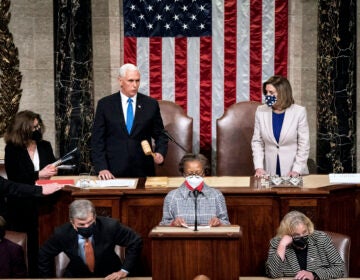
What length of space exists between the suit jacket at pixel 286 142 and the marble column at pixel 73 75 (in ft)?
8.20

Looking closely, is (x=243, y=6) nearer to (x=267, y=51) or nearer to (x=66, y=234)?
(x=267, y=51)

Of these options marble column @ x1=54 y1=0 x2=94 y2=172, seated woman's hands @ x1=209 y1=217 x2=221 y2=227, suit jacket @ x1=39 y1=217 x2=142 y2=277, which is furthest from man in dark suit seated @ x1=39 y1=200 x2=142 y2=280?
marble column @ x1=54 y1=0 x2=94 y2=172

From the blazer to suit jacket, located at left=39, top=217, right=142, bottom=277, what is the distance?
0.93 m

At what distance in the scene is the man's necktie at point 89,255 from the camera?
18.6 ft

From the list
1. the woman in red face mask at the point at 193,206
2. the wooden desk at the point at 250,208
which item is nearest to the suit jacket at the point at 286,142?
the wooden desk at the point at 250,208

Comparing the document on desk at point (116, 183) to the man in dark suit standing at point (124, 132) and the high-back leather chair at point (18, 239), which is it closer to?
the man in dark suit standing at point (124, 132)

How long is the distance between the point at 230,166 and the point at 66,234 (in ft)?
11.4

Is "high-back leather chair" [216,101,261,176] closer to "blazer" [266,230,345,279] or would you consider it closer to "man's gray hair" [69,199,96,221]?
"blazer" [266,230,345,279]

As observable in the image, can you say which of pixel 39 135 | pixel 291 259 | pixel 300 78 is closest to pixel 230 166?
pixel 300 78

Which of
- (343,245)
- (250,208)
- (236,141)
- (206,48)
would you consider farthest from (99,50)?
(343,245)

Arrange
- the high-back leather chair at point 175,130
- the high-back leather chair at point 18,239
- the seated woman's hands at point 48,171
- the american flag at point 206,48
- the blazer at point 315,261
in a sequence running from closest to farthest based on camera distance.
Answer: the blazer at point 315,261
the high-back leather chair at point 18,239
the seated woman's hands at point 48,171
the high-back leather chair at point 175,130
the american flag at point 206,48

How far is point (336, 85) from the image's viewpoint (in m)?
9.23

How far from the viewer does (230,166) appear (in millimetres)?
8844

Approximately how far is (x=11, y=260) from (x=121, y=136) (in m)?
2.01
